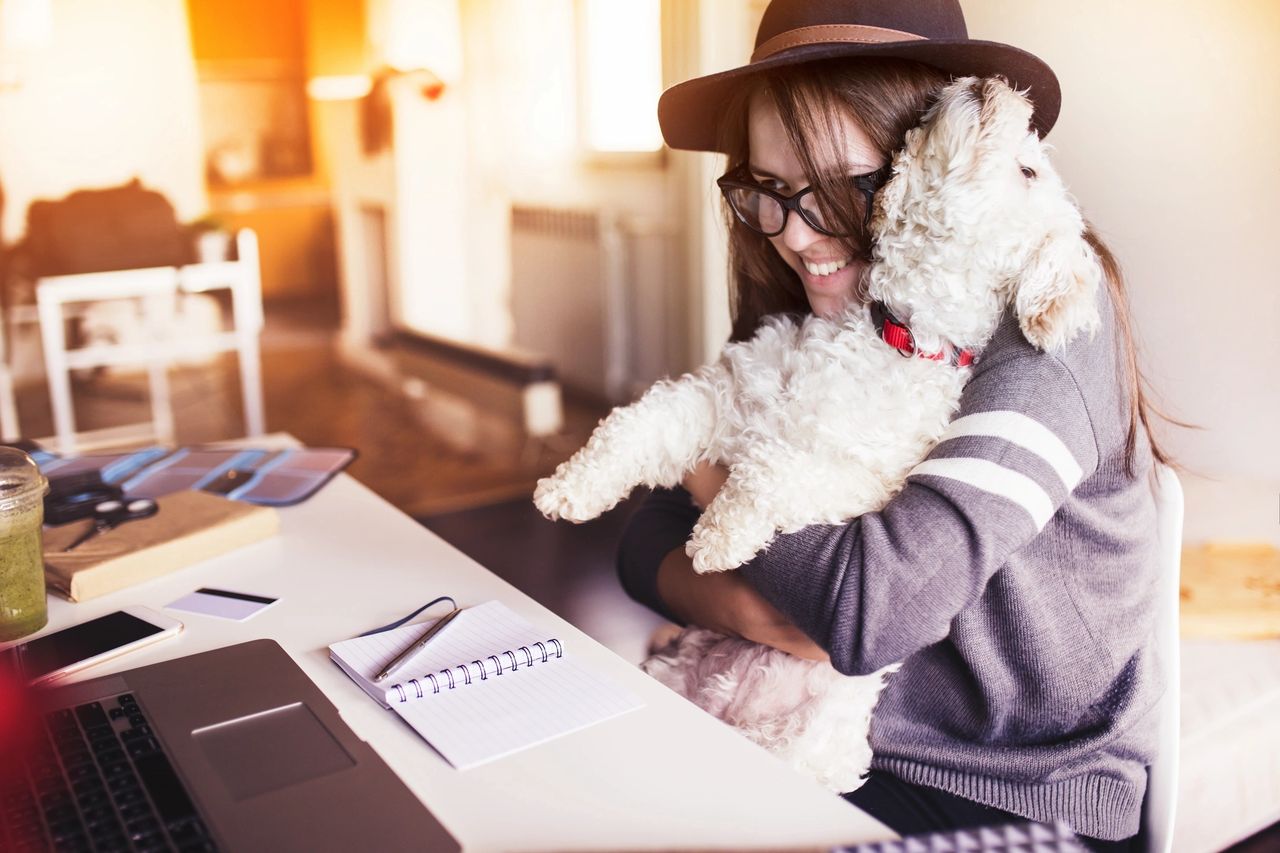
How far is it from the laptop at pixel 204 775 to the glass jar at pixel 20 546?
0.16 meters

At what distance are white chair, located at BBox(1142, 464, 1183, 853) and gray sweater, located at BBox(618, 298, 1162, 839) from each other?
2 cm

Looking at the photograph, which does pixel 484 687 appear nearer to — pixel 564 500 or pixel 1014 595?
pixel 564 500

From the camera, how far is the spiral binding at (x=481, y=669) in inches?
34.9

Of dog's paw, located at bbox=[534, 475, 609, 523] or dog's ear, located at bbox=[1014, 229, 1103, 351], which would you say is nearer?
dog's ear, located at bbox=[1014, 229, 1103, 351]

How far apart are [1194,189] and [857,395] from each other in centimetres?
72

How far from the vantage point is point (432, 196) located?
154 inches

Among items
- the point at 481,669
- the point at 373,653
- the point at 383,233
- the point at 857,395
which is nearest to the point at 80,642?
the point at 373,653

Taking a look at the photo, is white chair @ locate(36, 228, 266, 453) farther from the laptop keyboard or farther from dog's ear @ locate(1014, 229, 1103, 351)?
dog's ear @ locate(1014, 229, 1103, 351)

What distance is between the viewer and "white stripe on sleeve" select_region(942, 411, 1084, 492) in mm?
932

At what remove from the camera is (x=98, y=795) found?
736 millimetres

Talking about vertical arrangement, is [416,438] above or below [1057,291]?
below

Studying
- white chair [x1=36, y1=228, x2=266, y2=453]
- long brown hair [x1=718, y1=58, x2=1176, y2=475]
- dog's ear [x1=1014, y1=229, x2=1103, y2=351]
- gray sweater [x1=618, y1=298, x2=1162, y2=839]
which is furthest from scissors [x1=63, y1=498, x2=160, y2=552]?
white chair [x1=36, y1=228, x2=266, y2=453]

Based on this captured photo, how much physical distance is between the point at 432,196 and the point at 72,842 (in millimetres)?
3443

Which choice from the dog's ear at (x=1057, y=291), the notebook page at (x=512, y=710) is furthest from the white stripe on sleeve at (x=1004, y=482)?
the notebook page at (x=512, y=710)
